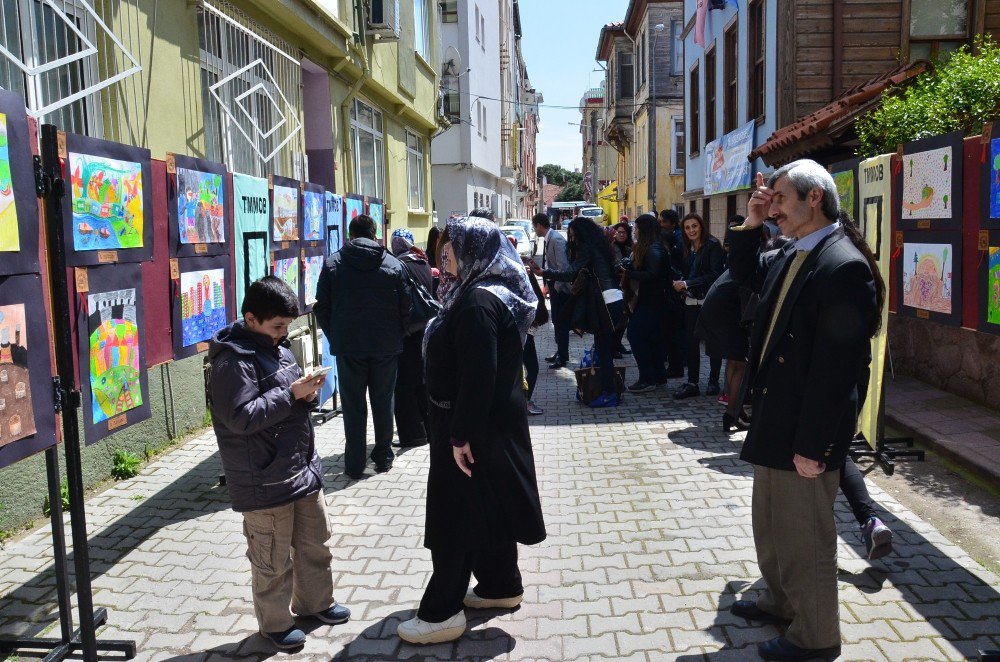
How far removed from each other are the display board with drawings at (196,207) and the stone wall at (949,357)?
18.2ft

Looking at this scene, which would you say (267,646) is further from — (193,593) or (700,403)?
(700,403)

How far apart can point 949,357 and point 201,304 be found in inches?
238

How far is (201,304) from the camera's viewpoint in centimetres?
489

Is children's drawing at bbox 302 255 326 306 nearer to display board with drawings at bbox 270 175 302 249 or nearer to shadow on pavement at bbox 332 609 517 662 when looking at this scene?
display board with drawings at bbox 270 175 302 249

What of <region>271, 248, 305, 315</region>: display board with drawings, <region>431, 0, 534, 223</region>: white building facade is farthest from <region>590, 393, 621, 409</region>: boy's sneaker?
<region>431, 0, 534, 223</region>: white building facade

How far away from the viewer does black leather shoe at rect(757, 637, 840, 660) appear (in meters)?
3.11

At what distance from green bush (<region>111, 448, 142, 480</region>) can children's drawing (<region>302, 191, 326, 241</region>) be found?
2186 millimetres

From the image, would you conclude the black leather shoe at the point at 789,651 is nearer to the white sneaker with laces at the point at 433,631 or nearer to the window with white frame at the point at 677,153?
the white sneaker with laces at the point at 433,631

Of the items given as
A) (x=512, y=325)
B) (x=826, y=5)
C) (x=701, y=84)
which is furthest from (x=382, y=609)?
(x=701, y=84)

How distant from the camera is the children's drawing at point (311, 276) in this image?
6711 mm

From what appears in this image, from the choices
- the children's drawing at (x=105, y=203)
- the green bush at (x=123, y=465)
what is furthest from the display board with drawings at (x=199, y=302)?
the green bush at (x=123, y=465)

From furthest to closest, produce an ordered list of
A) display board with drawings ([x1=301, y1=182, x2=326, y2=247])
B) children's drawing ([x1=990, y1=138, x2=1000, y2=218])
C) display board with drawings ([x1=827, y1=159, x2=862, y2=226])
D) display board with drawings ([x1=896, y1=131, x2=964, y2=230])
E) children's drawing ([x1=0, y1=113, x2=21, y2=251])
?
display board with drawings ([x1=301, y1=182, x2=326, y2=247]) < display board with drawings ([x1=827, y1=159, x2=862, y2=226]) < display board with drawings ([x1=896, y1=131, x2=964, y2=230]) < children's drawing ([x1=990, y1=138, x2=1000, y2=218]) < children's drawing ([x1=0, y1=113, x2=21, y2=251])

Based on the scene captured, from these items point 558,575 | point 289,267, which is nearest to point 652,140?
point 289,267

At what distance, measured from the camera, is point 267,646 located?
3385 millimetres
